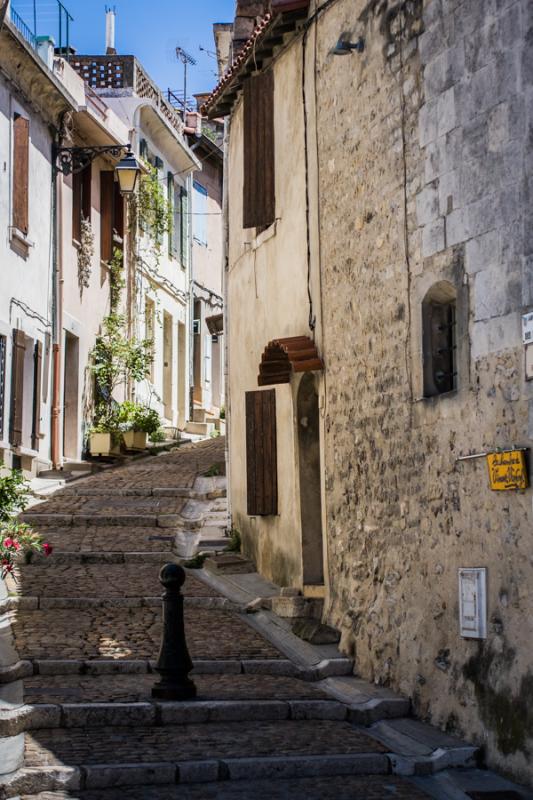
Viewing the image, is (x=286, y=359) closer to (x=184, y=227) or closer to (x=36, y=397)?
(x=36, y=397)

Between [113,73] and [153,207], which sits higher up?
[113,73]

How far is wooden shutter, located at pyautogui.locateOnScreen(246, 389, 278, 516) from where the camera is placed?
1349 cm

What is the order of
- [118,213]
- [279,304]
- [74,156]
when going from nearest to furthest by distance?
[279,304], [74,156], [118,213]

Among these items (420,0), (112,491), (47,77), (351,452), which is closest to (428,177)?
(420,0)

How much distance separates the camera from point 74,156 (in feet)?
71.4

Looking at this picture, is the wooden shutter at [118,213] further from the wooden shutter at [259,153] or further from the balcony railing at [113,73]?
the wooden shutter at [259,153]

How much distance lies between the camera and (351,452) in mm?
10938

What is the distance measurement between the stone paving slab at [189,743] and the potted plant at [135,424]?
15128mm

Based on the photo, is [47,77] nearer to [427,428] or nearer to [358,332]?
[358,332]

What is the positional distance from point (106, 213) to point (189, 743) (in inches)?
686

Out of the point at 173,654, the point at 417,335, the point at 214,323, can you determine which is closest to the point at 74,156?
the point at 214,323

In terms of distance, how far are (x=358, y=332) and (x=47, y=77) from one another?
10.7 m

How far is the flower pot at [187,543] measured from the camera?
591 inches

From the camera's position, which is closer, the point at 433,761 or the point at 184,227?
the point at 433,761
